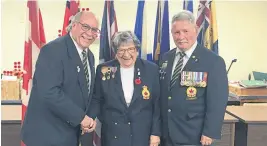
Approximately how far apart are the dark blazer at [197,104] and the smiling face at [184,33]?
0.09 meters

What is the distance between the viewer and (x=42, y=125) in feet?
6.02

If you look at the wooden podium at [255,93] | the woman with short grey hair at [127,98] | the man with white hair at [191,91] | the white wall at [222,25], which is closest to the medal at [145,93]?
the woman with short grey hair at [127,98]

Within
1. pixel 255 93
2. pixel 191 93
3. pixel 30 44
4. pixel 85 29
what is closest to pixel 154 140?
pixel 191 93

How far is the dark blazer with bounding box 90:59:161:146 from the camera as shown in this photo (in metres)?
1.96

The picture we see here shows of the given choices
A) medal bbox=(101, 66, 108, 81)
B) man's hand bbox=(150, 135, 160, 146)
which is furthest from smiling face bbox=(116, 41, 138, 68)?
man's hand bbox=(150, 135, 160, 146)

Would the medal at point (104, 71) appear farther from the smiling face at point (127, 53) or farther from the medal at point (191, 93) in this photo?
the medal at point (191, 93)

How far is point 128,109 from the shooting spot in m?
1.95

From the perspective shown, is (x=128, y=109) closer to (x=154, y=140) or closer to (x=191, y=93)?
(x=154, y=140)

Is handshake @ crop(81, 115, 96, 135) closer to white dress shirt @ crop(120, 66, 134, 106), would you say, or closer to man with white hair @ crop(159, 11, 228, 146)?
white dress shirt @ crop(120, 66, 134, 106)

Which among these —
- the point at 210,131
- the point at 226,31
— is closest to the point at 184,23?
the point at 210,131

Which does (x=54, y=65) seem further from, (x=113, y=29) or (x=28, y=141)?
(x=113, y=29)

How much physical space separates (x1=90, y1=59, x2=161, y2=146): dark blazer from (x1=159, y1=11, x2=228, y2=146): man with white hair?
8 cm

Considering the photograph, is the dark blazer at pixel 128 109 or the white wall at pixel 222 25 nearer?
the dark blazer at pixel 128 109

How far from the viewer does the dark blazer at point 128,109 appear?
196 cm
